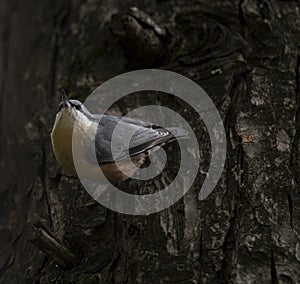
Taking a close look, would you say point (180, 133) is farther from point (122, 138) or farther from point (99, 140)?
point (99, 140)

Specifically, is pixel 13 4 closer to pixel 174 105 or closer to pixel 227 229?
pixel 174 105

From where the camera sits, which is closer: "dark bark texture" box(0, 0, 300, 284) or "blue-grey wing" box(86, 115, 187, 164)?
"dark bark texture" box(0, 0, 300, 284)

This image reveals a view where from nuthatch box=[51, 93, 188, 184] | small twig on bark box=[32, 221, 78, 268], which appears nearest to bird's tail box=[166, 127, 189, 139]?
nuthatch box=[51, 93, 188, 184]

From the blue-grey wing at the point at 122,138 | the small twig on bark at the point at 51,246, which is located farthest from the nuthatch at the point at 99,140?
the small twig on bark at the point at 51,246

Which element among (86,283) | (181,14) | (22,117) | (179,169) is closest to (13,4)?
(22,117)

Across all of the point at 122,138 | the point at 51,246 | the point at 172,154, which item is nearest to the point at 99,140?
the point at 122,138

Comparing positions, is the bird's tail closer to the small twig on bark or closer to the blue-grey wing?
the blue-grey wing
